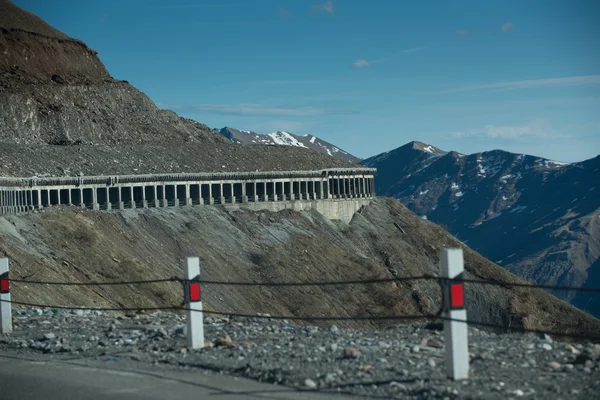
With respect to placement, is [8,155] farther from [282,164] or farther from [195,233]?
[282,164]

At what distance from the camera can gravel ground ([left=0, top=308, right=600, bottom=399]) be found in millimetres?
10586

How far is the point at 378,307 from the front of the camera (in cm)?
7775

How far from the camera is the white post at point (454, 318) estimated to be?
35.4ft

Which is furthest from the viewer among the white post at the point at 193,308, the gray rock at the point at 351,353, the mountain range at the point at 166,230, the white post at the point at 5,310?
the mountain range at the point at 166,230

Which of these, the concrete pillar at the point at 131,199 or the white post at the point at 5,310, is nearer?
the white post at the point at 5,310

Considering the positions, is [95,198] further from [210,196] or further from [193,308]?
[193,308]

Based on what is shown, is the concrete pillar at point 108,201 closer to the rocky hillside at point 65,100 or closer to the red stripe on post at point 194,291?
the rocky hillside at point 65,100

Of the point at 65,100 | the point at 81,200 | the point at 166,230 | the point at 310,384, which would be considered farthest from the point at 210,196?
the point at 310,384

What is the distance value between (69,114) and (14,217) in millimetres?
54011

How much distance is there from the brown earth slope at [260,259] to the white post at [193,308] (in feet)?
78.0

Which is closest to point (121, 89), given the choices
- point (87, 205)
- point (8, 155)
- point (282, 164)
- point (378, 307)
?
point (282, 164)

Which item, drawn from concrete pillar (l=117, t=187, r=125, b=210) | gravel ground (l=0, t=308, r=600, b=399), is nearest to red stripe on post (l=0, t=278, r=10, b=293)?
gravel ground (l=0, t=308, r=600, b=399)

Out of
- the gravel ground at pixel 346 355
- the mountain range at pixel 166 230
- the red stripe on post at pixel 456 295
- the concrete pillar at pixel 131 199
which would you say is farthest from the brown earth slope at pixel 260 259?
the red stripe on post at pixel 456 295

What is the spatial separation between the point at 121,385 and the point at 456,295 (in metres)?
4.12
